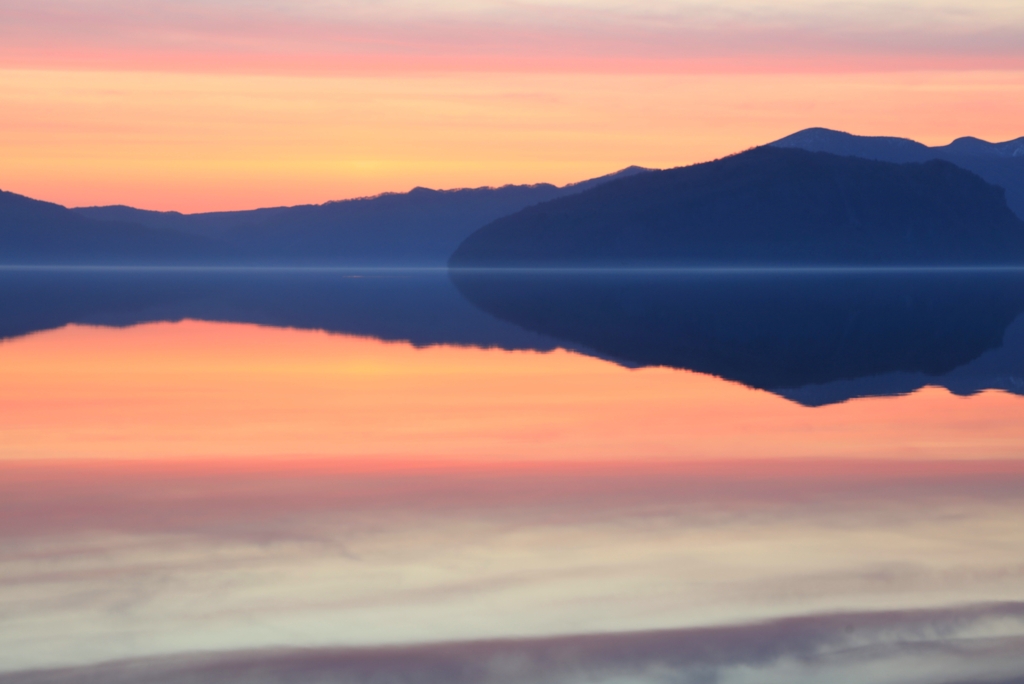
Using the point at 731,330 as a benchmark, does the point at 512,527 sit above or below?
below

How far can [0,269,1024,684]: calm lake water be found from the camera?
8.12 meters

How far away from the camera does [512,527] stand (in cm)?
1144

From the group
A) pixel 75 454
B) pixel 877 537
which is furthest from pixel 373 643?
pixel 75 454

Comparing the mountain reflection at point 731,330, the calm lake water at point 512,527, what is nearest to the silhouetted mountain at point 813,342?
the mountain reflection at point 731,330

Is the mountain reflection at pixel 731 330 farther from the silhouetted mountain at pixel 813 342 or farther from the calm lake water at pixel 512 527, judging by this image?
the calm lake water at pixel 512 527

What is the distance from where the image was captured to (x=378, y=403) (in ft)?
70.3

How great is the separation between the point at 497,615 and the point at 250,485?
5.63m

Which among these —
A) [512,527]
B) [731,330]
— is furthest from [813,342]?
[512,527]

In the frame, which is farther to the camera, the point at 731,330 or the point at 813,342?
the point at 731,330

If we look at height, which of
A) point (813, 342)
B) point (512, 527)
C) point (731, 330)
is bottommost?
point (512, 527)

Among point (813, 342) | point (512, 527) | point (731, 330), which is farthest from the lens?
point (731, 330)

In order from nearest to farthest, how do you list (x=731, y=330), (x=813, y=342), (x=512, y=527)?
(x=512, y=527) < (x=813, y=342) < (x=731, y=330)

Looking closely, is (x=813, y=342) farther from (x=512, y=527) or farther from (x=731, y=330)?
(x=512, y=527)

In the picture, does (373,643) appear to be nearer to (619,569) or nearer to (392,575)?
(392,575)
